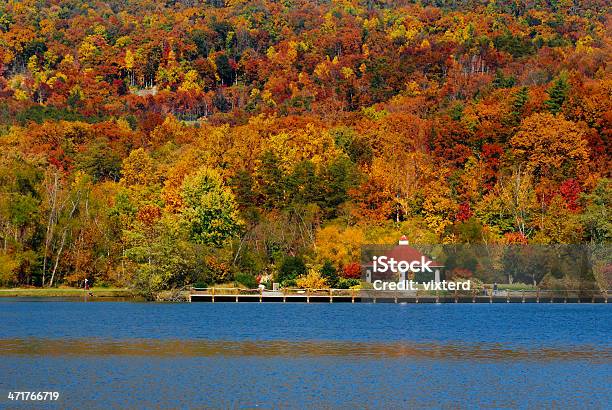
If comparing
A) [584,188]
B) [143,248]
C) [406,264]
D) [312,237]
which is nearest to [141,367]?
[143,248]

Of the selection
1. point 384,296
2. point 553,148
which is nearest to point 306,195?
point 384,296

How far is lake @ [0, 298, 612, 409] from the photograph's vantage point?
4212cm

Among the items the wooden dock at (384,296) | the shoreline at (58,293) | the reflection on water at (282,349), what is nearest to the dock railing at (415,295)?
the wooden dock at (384,296)

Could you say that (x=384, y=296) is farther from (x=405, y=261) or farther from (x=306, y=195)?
(x=306, y=195)

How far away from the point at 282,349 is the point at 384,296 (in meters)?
39.6

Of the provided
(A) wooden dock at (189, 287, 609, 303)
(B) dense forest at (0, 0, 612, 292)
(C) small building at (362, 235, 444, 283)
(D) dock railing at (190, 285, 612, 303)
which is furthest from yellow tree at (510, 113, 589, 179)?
(C) small building at (362, 235, 444, 283)

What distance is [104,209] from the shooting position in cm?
10825

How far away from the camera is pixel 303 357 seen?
54.4 meters

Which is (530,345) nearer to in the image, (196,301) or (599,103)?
(196,301)

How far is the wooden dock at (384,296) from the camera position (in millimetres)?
94688

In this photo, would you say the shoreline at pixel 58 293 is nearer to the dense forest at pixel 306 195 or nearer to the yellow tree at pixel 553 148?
the dense forest at pixel 306 195

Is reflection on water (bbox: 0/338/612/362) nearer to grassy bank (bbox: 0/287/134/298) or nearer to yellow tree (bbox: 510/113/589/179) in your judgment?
grassy bank (bbox: 0/287/134/298)

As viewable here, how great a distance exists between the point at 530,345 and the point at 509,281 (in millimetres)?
39094

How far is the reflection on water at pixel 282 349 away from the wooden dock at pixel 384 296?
107 ft
